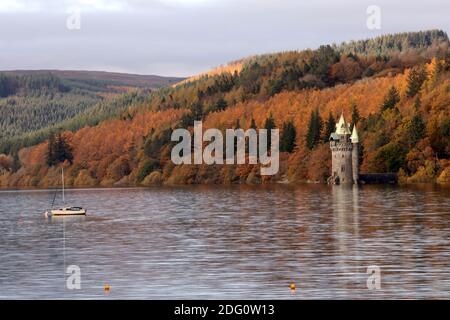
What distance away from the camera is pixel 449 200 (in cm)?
13975

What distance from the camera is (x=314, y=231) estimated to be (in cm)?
9488

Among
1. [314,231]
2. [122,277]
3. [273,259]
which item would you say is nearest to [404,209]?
[314,231]

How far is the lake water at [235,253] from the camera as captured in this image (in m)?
56.4

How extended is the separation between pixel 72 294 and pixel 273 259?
19.0 meters

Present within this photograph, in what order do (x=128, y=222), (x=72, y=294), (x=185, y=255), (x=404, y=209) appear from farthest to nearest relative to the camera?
1. (x=404, y=209)
2. (x=128, y=222)
3. (x=185, y=255)
4. (x=72, y=294)

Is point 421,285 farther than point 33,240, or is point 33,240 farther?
point 33,240

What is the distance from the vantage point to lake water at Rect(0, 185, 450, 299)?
56.4 m

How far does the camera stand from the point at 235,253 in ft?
249

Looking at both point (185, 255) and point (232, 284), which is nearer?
point (232, 284)

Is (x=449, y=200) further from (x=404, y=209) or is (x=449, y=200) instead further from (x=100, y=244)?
(x=100, y=244)
